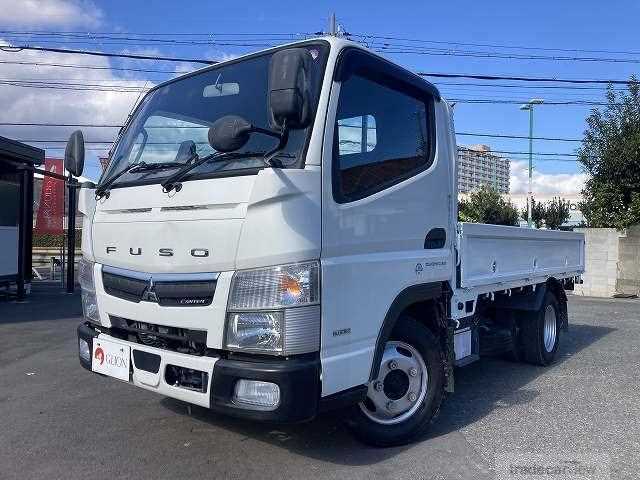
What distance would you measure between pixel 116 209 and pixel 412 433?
8.60 ft

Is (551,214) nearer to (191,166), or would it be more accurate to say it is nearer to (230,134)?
(191,166)

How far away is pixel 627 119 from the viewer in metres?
18.5

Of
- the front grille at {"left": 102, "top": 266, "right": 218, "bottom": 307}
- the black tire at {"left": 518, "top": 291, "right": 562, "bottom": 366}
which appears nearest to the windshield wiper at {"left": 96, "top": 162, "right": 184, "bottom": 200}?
the front grille at {"left": 102, "top": 266, "right": 218, "bottom": 307}

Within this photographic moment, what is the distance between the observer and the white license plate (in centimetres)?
388

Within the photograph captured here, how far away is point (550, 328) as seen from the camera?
7254mm

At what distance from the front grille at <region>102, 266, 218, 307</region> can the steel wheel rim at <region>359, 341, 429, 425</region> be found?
1.34m

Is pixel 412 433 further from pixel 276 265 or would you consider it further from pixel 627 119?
pixel 627 119

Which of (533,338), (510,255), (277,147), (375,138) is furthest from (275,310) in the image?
(533,338)

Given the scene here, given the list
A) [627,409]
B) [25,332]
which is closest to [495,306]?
[627,409]

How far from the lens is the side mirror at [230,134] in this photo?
330cm

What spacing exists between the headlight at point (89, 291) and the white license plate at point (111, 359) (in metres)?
0.21

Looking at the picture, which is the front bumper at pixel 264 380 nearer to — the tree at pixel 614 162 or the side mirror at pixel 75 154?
the side mirror at pixel 75 154

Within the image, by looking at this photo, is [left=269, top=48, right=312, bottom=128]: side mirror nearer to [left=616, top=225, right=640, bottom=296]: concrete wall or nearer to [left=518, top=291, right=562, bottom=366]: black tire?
[left=518, top=291, right=562, bottom=366]: black tire

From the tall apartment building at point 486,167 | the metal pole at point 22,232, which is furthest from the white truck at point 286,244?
the tall apartment building at point 486,167
